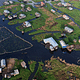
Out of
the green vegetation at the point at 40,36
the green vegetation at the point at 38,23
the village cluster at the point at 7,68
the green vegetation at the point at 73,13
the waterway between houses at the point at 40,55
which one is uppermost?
the green vegetation at the point at 73,13

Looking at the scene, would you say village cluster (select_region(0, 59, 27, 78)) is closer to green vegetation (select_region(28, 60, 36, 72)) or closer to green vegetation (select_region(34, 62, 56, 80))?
green vegetation (select_region(28, 60, 36, 72))

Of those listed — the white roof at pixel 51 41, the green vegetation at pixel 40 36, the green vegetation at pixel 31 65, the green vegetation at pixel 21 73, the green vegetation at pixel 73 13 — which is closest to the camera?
the green vegetation at pixel 21 73

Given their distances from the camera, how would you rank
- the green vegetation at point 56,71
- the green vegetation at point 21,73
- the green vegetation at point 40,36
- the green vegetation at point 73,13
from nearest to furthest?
the green vegetation at point 21,73 → the green vegetation at point 56,71 → the green vegetation at point 40,36 → the green vegetation at point 73,13

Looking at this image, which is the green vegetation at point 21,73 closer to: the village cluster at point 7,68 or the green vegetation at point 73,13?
the village cluster at point 7,68

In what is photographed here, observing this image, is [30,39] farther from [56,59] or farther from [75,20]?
[75,20]

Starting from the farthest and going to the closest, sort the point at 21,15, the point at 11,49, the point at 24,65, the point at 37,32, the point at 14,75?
the point at 21,15
the point at 37,32
the point at 11,49
the point at 24,65
the point at 14,75

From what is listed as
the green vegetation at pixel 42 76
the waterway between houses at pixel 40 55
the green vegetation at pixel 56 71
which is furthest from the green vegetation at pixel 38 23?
the green vegetation at pixel 42 76

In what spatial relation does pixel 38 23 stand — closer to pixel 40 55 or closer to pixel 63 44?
pixel 63 44

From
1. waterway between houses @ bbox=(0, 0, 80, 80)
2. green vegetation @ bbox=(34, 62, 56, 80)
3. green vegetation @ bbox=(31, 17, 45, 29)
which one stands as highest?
green vegetation @ bbox=(31, 17, 45, 29)

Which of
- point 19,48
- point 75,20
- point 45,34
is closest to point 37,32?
point 45,34

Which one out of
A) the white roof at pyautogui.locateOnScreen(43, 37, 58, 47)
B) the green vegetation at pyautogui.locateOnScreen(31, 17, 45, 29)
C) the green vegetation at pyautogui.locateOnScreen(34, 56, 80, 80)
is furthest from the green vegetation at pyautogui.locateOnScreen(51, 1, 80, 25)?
the green vegetation at pyautogui.locateOnScreen(34, 56, 80, 80)

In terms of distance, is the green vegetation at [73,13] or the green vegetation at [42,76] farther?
the green vegetation at [73,13]
